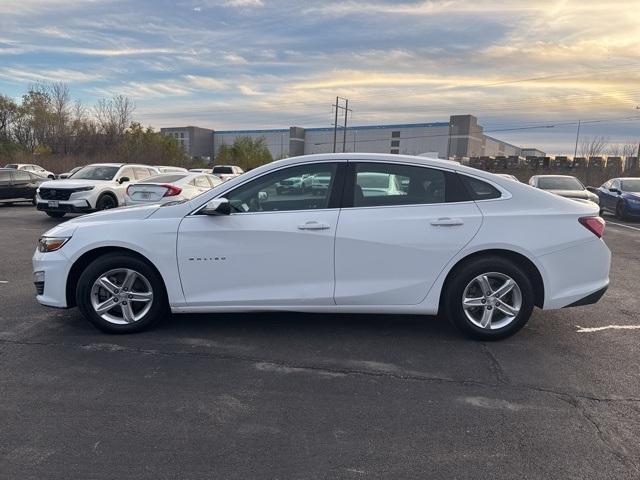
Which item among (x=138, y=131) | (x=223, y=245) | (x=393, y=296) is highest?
(x=138, y=131)

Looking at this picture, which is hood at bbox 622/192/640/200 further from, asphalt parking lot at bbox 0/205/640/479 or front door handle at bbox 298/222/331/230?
front door handle at bbox 298/222/331/230

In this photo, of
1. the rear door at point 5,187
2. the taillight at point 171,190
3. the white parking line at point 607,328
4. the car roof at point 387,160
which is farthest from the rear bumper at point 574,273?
the rear door at point 5,187

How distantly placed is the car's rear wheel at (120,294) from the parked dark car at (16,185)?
53.7ft

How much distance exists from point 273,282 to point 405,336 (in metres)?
1.34

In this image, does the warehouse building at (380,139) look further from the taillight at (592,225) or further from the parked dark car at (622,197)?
the taillight at (592,225)

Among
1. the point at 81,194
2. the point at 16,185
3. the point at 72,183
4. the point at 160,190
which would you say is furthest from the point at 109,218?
the point at 16,185

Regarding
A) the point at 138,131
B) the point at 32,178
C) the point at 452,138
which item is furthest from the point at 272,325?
the point at 452,138

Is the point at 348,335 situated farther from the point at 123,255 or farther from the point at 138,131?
the point at 138,131

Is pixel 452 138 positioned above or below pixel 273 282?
above

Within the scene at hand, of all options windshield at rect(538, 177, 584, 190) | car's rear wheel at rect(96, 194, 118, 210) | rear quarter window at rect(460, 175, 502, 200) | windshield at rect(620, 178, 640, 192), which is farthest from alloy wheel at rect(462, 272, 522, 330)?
windshield at rect(620, 178, 640, 192)

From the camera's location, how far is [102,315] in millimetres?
4668

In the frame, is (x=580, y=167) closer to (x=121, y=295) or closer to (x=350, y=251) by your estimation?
(x=350, y=251)

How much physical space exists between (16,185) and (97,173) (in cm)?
532

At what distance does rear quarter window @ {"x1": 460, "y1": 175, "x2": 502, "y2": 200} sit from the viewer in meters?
4.57
